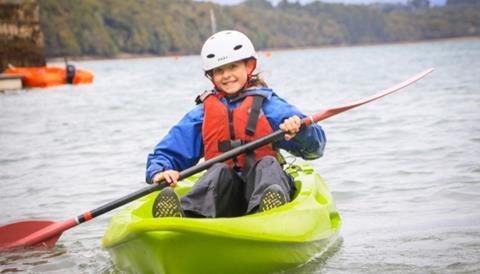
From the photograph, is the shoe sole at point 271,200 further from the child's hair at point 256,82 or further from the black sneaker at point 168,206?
the child's hair at point 256,82

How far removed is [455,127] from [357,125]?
1682mm

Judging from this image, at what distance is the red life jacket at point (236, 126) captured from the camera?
15.5 feet

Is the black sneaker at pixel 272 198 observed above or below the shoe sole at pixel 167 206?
below

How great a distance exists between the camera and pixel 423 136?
31.9ft

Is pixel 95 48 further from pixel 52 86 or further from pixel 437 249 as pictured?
pixel 437 249

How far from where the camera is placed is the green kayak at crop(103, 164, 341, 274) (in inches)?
143

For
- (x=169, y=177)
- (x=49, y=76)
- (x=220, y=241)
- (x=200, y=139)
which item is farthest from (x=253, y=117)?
(x=49, y=76)

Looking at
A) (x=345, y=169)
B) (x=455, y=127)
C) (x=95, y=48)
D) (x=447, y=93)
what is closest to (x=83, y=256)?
(x=345, y=169)

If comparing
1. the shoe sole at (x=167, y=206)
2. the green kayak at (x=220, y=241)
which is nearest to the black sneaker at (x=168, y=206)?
the shoe sole at (x=167, y=206)

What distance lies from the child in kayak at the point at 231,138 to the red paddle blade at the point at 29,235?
0.96 meters

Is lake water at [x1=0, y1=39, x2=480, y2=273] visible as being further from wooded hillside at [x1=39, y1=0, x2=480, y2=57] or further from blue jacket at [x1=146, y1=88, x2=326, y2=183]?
wooded hillside at [x1=39, y1=0, x2=480, y2=57]

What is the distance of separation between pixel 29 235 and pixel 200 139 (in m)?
1.43

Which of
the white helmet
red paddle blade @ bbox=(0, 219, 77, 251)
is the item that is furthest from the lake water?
the white helmet

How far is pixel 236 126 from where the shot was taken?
4.74m
